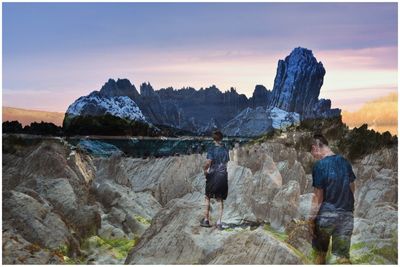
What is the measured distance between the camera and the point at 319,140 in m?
6.40

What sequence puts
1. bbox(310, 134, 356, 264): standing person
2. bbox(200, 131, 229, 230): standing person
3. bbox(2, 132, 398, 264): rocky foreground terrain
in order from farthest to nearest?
bbox(200, 131, 229, 230): standing person < bbox(310, 134, 356, 264): standing person < bbox(2, 132, 398, 264): rocky foreground terrain

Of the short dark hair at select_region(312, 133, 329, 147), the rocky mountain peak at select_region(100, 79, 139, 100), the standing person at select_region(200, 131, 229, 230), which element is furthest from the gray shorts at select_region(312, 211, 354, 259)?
the rocky mountain peak at select_region(100, 79, 139, 100)

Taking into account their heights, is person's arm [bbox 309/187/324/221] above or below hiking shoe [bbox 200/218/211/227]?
above

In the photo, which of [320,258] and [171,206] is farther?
[171,206]

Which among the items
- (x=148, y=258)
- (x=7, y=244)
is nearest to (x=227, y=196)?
(x=148, y=258)

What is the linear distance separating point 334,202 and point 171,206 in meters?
1.35

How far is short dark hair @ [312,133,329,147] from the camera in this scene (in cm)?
639

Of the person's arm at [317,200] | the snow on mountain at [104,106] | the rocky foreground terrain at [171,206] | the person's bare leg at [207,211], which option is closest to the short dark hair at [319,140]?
the rocky foreground terrain at [171,206]

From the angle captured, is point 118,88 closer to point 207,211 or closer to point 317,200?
point 207,211

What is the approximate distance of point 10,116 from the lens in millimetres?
6266

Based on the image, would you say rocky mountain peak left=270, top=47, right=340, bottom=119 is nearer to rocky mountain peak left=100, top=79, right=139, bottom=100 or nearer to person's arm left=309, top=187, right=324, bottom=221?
person's arm left=309, top=187, right=324, bottom=221

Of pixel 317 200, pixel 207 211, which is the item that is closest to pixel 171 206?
pixel 207 211

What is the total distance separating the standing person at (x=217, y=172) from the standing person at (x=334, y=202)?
2.43ft

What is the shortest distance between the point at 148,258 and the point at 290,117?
1650mm
